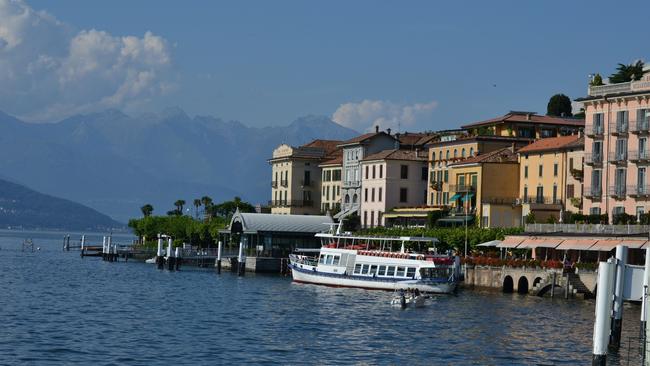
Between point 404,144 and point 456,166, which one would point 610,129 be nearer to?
point 456,166

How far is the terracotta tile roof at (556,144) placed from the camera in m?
120

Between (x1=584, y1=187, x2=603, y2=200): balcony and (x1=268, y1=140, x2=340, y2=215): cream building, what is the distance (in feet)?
211

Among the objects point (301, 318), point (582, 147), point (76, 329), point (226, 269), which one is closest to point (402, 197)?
point (226, 269)

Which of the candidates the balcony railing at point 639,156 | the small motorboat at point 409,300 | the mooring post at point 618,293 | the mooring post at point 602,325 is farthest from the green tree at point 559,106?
the mooring post at point 602,325

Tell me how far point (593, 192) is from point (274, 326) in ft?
161

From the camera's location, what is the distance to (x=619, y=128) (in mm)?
109688

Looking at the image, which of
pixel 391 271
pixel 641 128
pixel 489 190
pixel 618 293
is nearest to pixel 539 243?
pixel 391 271

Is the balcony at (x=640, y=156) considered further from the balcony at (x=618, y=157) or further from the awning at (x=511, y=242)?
the awning at (x=511, y=242)

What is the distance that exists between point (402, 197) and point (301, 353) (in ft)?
308

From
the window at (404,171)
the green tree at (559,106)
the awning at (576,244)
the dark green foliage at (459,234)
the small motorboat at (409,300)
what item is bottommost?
the small motorboat at (409,300)

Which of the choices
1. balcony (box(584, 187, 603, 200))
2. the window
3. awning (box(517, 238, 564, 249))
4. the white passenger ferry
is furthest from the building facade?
awning (box(517, 238, 564, 249))

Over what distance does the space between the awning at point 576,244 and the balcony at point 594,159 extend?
41.1 feet

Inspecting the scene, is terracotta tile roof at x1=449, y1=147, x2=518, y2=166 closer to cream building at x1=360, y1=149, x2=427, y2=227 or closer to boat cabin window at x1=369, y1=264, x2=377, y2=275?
cream building at x1=360, y1=149, x2=427, y2=227

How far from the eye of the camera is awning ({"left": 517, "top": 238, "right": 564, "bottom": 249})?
103625 mm
